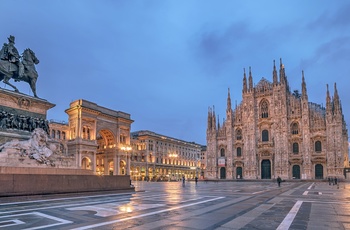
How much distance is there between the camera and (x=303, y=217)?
10.2 meters

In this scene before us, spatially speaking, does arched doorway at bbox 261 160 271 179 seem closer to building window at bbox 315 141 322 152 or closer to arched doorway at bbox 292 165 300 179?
arched doorway at bbox 292 165 300 179

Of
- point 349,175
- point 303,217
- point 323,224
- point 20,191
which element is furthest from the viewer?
point 349,175

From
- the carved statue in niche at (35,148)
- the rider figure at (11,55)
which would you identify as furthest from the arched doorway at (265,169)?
the rider figure at (11,55)

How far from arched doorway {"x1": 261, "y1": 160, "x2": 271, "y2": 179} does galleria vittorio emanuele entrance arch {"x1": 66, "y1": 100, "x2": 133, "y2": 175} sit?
30492mm

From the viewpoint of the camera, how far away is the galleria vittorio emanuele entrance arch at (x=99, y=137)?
58500 millimetres

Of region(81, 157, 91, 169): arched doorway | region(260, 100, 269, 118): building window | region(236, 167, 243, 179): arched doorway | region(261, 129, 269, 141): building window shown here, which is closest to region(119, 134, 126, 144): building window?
region(81, 157, 91, 169): arched doorway

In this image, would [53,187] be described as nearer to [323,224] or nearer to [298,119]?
[323,224]

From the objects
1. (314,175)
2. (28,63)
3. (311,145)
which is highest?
(28,63)

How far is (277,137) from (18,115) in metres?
56.9

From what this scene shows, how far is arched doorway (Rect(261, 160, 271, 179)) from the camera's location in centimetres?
6800

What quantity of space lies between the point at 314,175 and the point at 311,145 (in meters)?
6.11

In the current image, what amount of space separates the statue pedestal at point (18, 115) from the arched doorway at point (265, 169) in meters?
56.4

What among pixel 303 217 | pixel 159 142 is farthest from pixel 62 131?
pixel 303 217

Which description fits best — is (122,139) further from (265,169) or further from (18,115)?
(18,115)
